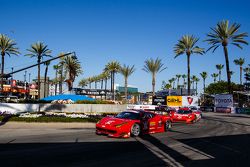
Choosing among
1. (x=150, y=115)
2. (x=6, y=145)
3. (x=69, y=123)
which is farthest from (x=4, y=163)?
(x=69, y=123)

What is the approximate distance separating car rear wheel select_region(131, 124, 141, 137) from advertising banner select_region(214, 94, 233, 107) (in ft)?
131

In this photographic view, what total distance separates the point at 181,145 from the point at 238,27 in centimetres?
4534

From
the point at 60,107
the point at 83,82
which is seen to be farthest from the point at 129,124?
the point at 83,82

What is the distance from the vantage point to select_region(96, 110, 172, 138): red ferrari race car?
13930 mm

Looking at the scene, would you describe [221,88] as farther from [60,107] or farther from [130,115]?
[130,115]

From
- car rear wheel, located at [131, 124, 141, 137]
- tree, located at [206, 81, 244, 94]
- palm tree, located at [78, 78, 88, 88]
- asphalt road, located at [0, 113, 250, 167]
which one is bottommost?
asphalt road, located at [0, 113, 250, 167]

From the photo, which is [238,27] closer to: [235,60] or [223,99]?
[223,99]

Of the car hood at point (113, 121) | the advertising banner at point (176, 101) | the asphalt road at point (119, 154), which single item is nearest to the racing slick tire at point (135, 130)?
the car hood at point (113, 121)

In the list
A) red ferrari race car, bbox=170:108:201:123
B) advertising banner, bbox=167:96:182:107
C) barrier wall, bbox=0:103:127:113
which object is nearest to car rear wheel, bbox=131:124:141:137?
red ferrari race car, bbox=170:108:201:123

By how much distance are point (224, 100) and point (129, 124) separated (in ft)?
140

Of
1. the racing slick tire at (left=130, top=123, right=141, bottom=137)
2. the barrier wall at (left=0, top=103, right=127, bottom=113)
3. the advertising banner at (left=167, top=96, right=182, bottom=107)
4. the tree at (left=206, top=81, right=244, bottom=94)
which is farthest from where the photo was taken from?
the tree at (left=206, top=81, right=244, bottom=94)

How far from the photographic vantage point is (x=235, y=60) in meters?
109

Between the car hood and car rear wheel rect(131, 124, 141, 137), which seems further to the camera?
car rear wheel rect(131, 124, 141, 137)

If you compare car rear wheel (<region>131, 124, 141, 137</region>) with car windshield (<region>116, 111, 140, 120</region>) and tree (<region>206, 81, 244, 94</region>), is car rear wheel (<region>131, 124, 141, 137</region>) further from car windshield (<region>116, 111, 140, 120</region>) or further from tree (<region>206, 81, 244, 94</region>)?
tree (<region>206, 81, 244, 94</region>)
